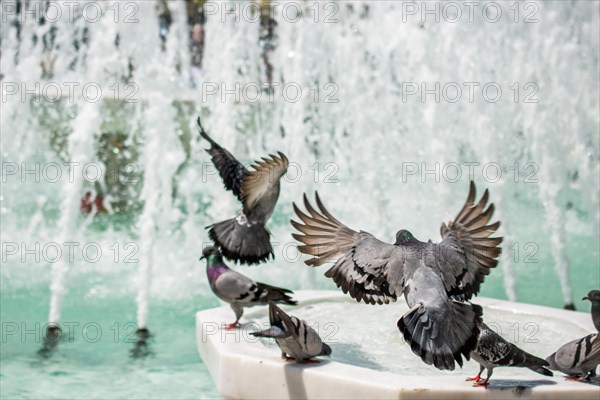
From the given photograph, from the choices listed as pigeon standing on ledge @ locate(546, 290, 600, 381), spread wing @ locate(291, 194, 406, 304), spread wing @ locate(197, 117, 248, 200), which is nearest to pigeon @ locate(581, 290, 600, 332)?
pigeon standing on ledge @ locate(546, 290, 600, 381)

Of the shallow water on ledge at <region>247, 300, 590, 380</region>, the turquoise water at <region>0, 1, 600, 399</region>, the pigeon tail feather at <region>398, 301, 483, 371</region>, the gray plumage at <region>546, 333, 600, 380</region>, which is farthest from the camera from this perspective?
→ the turquoise water at <region>0, 1, 600, 399</region>

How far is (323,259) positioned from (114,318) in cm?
265

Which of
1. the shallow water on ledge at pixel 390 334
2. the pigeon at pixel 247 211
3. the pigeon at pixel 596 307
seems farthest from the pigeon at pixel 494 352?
the pigeon at pixel 247 211

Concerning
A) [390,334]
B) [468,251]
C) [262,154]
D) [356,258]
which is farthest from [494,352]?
[262,154]

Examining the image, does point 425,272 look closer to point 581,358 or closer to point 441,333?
point 441,333

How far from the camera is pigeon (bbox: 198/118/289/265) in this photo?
3922 mm

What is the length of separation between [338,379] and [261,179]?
1.16 meters

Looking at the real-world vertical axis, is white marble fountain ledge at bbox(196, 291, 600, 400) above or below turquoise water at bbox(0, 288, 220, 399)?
above

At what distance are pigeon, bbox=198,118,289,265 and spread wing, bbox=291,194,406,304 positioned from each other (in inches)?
17.1

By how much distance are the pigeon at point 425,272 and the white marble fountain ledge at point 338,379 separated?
17 cm

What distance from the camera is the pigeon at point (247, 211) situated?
392cm

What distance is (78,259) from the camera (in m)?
7.20

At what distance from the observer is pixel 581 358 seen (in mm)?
3047

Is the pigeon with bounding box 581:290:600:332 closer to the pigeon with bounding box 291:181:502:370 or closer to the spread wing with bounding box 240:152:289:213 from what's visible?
the pigeon with bounding box 291:181:502:370
